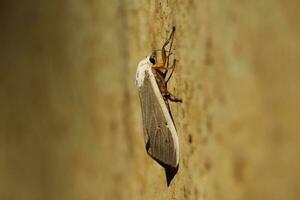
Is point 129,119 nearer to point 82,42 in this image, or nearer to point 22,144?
point 82,42

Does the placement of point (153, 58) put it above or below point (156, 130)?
above

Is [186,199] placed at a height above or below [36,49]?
below

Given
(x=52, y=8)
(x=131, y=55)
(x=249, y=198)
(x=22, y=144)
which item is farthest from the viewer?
(x=22, y=144)

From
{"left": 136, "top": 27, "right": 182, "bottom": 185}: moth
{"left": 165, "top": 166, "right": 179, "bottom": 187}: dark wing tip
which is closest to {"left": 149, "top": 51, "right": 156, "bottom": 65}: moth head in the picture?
{"left": 136, "top": 27, "right": 182, "bottom": 185}: moth

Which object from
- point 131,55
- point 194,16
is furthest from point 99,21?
point 194,16

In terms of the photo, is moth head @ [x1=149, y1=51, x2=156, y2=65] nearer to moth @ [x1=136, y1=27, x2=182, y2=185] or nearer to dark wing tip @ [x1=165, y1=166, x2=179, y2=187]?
moth @ [x1=136, y1=27, x2=182, y2=185]

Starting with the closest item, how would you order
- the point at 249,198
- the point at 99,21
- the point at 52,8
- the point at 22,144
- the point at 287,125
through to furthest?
the point at 287,125
the point at 249,198
the point at 99,21
the point at 52,8
the point at 22,144

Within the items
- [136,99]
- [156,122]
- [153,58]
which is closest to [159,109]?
[156,122]

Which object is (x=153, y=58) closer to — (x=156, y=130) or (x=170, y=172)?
(x=156, y=130)

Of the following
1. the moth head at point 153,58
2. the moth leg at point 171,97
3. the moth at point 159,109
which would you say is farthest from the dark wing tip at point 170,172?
the moth head at point 153,58
